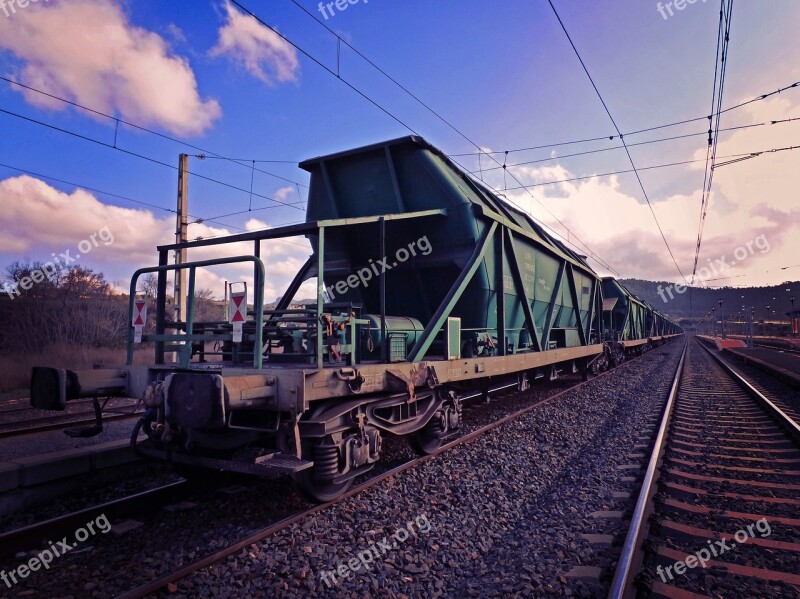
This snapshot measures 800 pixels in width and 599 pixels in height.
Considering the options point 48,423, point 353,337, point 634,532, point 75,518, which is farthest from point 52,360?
point 634,532

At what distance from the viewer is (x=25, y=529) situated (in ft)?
11.4

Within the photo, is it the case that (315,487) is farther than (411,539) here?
Yes

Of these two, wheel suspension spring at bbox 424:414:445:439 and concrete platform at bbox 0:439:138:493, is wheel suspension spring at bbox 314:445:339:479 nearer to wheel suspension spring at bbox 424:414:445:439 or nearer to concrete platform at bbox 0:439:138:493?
wheel suspension spring at bbox 424:414:445:439

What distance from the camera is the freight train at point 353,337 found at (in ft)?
12.8

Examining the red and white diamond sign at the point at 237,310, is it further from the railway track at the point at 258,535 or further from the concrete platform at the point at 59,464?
the concrete platform at the point at 59,464

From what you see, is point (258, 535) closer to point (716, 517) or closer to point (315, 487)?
point (315, 487)

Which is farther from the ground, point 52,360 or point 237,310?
point 237,310

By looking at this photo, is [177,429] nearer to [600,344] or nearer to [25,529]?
[25,529]

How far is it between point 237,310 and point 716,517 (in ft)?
15.3

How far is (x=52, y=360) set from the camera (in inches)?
609

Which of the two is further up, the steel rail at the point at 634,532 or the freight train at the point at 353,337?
the freight train at the point at 353,337

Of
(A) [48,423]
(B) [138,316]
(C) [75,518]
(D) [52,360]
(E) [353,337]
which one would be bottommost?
(A) [48,423]

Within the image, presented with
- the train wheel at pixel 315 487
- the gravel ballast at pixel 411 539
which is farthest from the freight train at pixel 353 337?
the gravel ballast at pixel 411 539

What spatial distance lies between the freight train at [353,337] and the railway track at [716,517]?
2344mm
